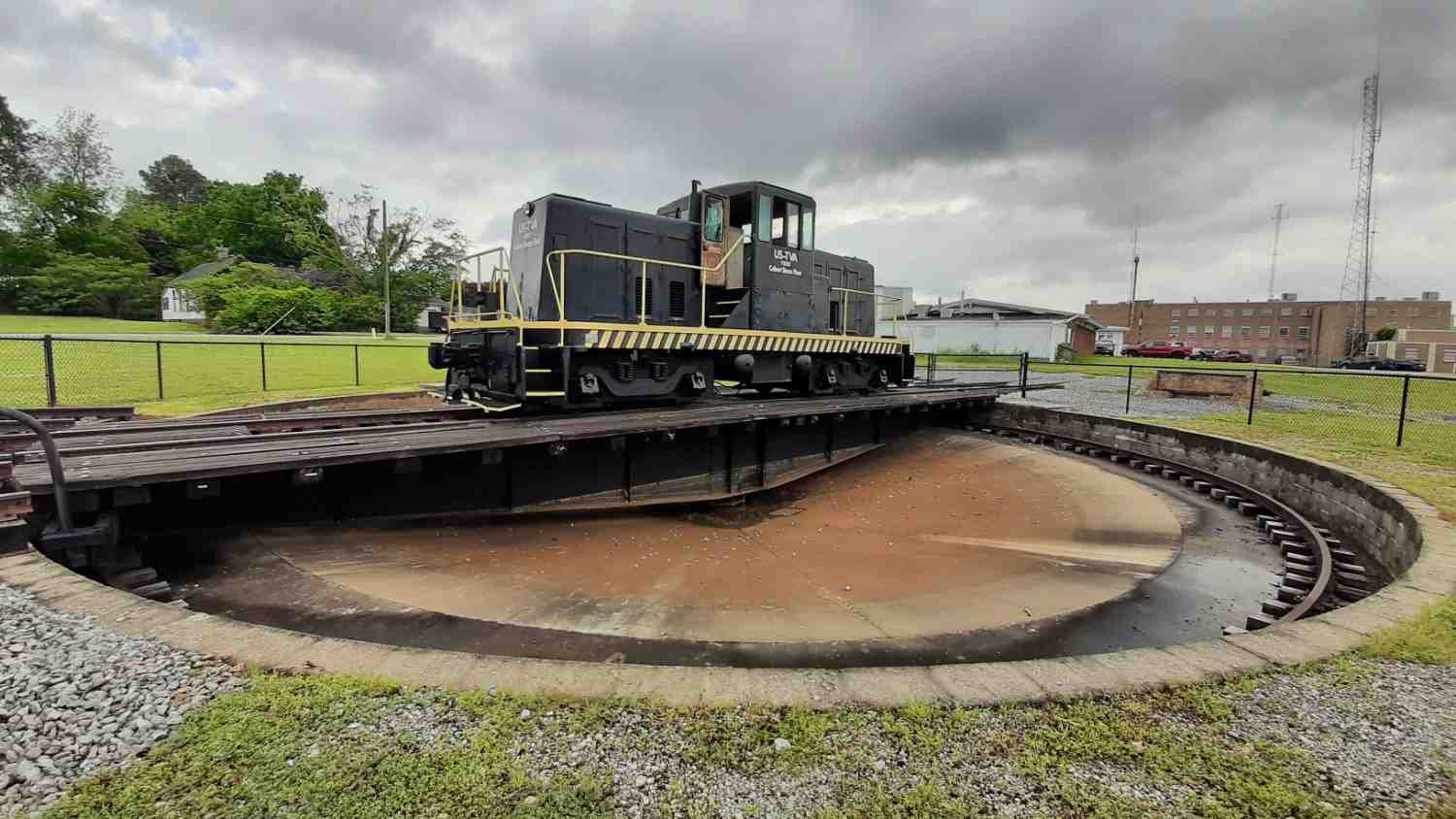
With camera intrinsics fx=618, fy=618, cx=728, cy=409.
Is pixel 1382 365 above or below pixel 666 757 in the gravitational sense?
above

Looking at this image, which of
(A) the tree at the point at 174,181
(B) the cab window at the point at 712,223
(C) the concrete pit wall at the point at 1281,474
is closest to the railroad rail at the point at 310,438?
(B) the cab window at the point at 712,223

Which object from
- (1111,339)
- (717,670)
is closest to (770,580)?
(717,670)

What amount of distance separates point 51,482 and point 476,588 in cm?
313

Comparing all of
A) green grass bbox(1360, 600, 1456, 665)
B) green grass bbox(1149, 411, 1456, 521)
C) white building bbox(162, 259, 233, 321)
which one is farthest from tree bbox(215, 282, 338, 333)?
green grass bbox(1360, 600, 1456, 665)

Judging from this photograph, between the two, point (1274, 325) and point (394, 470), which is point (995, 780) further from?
point (1274, 325)

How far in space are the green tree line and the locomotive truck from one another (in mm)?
36016

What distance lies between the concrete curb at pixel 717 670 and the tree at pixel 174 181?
101 metres

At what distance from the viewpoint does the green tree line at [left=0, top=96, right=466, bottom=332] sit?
38469mm

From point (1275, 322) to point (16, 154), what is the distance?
404ft

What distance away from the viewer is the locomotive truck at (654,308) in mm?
8469

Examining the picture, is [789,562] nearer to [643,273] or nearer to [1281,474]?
[643,273]

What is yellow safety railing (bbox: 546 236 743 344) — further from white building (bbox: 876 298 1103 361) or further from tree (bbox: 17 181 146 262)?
tree (bbox: 17 181 146 262)

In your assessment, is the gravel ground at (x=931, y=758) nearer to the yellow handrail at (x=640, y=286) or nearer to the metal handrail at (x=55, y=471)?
the metal handrail at (x=55, y=471)

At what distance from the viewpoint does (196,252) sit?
53688mm
